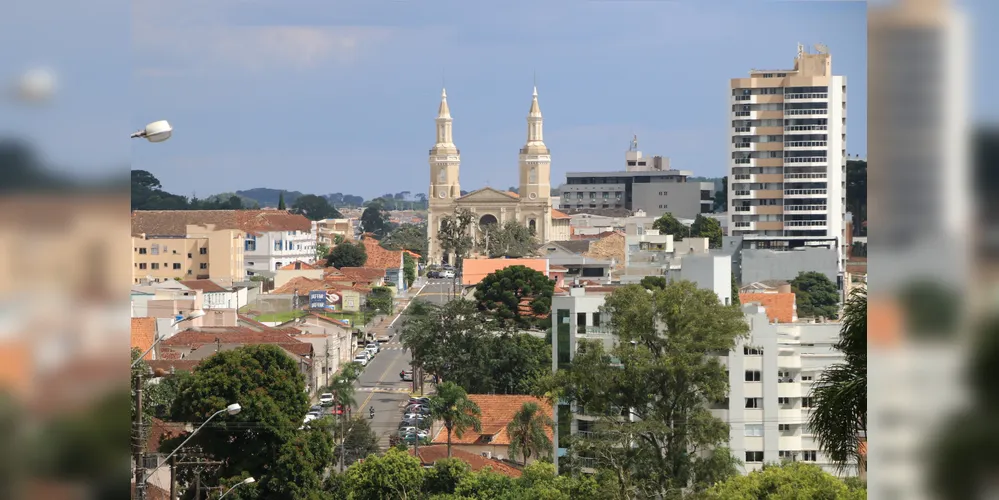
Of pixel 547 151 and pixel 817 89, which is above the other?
pixel 817 89

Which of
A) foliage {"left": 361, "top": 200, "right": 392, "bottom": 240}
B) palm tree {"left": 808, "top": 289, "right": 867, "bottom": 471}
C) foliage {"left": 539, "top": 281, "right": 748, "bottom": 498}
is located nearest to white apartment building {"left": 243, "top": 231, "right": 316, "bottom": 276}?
foliage {"left": 361, "top": 200, "right": 392, "bottom": 240}

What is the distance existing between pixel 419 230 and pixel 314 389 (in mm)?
1703

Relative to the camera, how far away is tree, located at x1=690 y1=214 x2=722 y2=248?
9.58m

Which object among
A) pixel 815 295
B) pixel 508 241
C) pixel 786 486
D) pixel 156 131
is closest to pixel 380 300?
pixel 508 241

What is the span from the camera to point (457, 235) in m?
11.3

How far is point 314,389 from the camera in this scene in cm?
956

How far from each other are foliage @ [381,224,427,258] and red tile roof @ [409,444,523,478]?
6.05 feet

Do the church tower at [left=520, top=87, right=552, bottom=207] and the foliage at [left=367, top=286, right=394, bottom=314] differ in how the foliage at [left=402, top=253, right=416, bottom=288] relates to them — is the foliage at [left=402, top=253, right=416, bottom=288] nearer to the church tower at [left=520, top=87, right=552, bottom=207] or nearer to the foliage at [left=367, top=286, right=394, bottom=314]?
the foliage at [left=367, top=286, right=394, bottom=314]

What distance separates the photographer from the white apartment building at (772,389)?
25.4 feet

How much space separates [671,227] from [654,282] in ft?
6.34

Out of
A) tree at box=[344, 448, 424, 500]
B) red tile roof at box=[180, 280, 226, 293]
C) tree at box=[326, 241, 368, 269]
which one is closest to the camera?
tree at box=[344, 448, 424, 500]

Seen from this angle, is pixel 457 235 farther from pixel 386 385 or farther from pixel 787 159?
pixel 787 159
